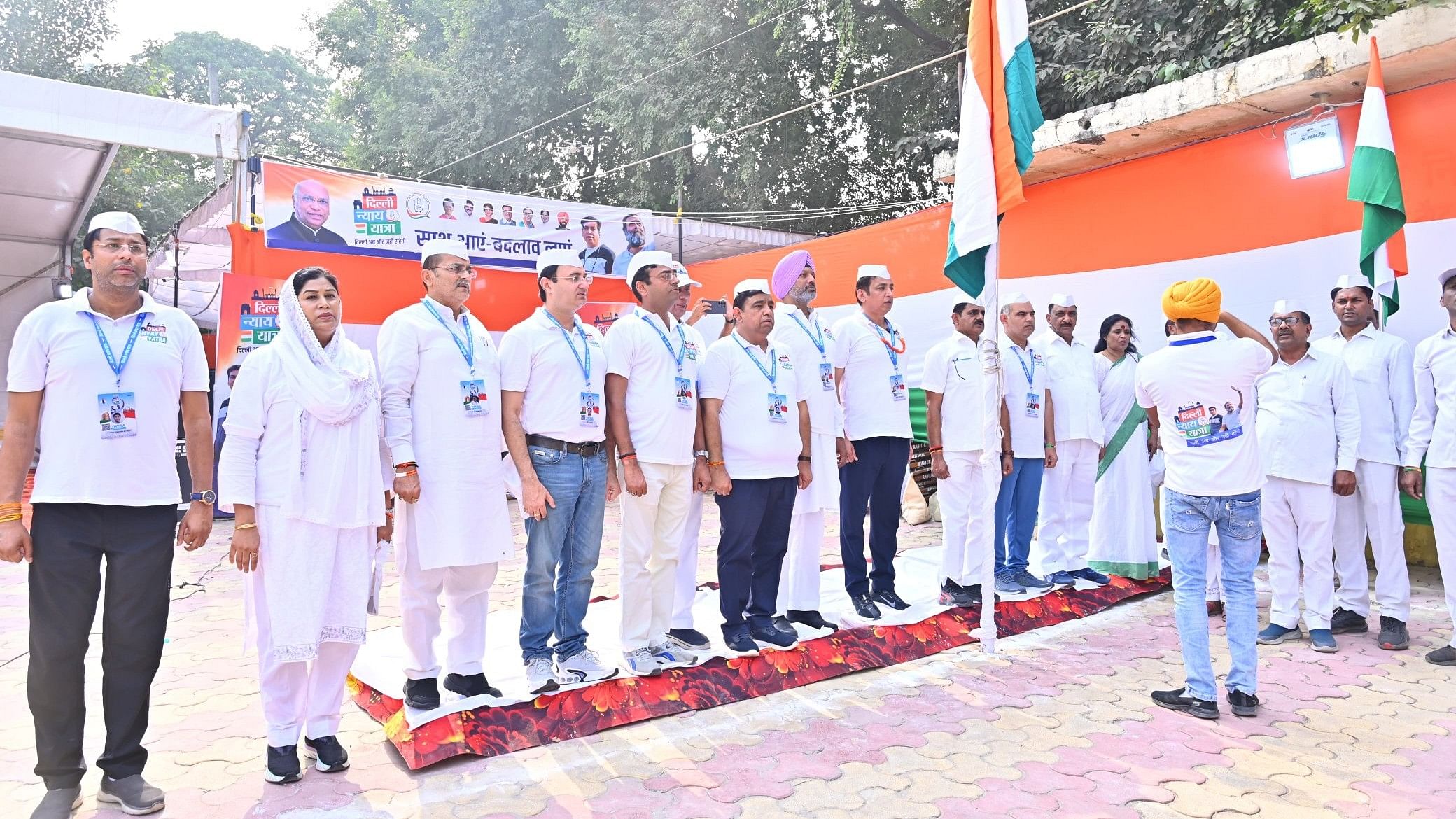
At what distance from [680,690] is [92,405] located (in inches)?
95.8

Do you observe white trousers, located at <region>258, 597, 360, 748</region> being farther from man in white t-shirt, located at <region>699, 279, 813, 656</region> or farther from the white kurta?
man in white t-shirt, located at <region>699, 279, 813, 656</region>

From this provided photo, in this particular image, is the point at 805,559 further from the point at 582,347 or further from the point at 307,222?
the point at 307,222

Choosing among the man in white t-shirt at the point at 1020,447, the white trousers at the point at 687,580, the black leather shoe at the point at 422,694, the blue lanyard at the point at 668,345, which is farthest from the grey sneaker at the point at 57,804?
the man in white t-shirt at the point at 1020,447

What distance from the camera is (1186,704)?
12.6 ft

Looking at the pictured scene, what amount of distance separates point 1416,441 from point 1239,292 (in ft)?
8.26

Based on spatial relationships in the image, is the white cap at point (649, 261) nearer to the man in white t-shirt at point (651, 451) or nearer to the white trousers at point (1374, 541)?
the man in white t-shirt at point (651, 451)

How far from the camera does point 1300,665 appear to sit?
448 centimetres

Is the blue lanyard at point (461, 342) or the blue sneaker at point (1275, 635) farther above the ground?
the blue lanyard at point (461, 342)

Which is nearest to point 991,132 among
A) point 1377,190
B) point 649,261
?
point 649,261

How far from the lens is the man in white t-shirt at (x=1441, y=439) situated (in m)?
4.51

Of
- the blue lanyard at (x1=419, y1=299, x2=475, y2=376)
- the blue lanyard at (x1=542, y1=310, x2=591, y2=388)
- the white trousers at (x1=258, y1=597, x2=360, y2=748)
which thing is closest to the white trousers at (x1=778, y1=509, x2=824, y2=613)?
the blue lanyard at (x1=542, y1=310, x2=591, y2=388)

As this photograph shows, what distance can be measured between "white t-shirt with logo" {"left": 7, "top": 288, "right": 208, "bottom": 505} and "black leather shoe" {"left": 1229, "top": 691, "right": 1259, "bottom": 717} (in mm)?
4104

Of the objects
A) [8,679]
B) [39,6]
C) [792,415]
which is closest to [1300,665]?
[792,415]

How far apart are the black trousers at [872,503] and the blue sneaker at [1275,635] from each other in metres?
1.97
